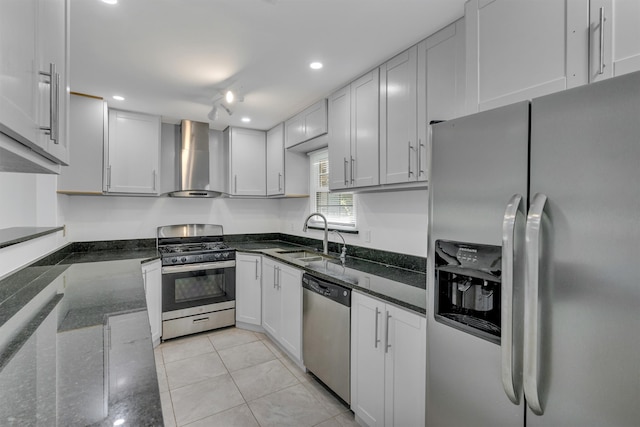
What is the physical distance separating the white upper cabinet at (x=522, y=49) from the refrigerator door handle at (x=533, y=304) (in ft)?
1.88

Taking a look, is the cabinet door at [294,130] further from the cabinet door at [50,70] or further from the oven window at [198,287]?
the cabinet door at [50,70]

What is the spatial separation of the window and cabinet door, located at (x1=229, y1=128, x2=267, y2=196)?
0.72 meters

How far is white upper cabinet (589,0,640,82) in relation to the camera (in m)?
0.99

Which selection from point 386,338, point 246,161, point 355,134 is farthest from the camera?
point 246,161

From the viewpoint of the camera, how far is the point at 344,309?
209 centimetres

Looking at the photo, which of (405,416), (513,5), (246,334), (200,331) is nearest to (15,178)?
(200,331)

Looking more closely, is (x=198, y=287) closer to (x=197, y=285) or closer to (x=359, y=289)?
(x=197, y=285)

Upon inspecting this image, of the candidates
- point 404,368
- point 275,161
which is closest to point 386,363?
point 404,368

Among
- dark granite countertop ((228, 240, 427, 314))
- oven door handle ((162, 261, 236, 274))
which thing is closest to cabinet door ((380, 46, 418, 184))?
dark granite countertop ((228, 240, 427, 314))

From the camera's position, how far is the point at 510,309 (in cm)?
100

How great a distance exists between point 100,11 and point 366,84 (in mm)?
1690

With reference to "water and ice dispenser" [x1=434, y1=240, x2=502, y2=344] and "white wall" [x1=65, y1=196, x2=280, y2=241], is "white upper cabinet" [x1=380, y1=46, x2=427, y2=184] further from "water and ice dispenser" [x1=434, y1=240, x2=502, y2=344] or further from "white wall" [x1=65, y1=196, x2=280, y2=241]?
"white wall" [x1=65, y1=196, x2=280, y2=241]

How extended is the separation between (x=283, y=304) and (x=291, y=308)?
178 millimetres

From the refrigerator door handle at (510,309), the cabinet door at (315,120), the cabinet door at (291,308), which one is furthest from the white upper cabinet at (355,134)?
the refrigerator door handle at (510,309)
